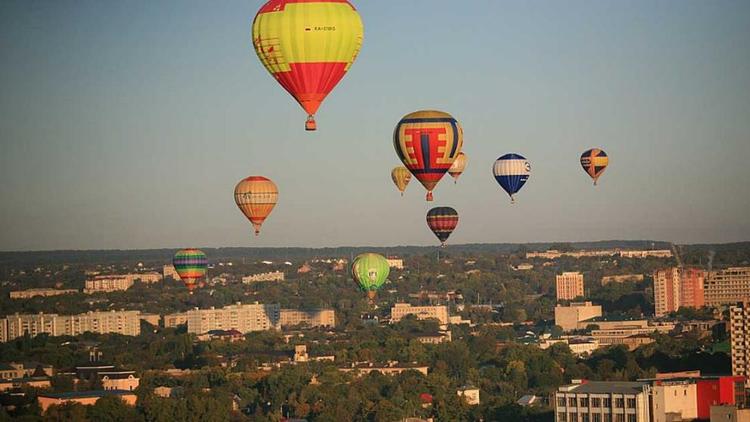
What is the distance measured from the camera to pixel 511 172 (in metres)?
54.5

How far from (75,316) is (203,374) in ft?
117

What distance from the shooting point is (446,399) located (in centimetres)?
6191

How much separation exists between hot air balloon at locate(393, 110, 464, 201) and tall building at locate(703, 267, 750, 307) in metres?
63.7

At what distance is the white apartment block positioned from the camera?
15038cm

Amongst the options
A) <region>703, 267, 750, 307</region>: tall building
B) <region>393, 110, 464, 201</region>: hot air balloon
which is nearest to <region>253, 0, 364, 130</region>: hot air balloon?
<region>393, 110, 464, 201</region>: hot air balloon

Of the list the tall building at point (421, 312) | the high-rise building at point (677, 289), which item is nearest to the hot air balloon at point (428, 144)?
the tall building at point (421, 312)

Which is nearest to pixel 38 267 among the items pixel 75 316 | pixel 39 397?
pixel 75 316

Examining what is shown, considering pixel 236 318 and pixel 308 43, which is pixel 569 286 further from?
pixel 308 43

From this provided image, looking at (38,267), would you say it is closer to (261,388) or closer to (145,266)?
(145,266)

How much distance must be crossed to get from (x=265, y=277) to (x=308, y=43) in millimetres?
119201

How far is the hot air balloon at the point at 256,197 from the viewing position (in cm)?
5412

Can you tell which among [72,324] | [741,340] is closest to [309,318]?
[72,324]

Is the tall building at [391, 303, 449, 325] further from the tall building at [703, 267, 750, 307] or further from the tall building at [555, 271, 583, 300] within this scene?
the tall building at [555, 271, 583, 300]

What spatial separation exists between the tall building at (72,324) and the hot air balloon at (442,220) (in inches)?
1808
